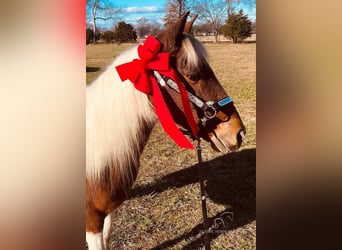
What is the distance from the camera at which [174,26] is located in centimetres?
104

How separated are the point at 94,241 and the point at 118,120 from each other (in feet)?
1.16

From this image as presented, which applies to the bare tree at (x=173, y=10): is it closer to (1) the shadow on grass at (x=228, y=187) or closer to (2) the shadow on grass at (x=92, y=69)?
(2) the shadow on grass at (x=92, y=69)

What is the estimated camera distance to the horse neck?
3.45 feet

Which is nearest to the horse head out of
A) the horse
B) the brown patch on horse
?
the horse

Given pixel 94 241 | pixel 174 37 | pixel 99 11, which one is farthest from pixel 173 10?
pixel 94 241

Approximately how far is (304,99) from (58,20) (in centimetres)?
72

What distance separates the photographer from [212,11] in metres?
1.09

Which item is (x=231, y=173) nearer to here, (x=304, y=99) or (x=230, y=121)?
(x=230, y=121)

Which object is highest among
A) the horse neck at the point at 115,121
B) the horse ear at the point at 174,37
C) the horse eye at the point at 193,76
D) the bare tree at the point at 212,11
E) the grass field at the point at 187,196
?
the bare tree at the point at 212,11

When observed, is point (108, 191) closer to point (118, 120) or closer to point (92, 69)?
point (118, 120)

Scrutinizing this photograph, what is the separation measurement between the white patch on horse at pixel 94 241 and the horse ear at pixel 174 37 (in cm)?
55

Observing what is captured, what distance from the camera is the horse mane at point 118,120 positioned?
1045mm

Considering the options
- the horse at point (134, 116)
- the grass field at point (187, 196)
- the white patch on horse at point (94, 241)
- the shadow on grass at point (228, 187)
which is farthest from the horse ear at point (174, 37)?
the white patch on horse at point (94, 241)

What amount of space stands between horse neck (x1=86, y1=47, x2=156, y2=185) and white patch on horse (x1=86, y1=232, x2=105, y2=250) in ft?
0.55
